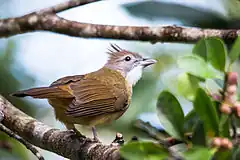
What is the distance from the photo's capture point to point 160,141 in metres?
1.14

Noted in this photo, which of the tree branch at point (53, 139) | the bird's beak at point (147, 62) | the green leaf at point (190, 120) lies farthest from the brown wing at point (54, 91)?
the green leaf at point (190, 120)

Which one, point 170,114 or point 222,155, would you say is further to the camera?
point 170,114

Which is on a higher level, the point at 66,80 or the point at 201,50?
the point at 201,50

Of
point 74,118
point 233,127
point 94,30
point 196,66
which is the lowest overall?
point 74,118

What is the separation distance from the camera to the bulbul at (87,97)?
2.54 metres

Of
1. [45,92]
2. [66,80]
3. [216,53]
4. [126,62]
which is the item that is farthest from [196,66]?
[126,62]

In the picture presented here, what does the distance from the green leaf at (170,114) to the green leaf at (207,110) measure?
0.30ft

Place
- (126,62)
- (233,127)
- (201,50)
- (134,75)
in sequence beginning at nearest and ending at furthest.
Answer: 1. (233,127)
2. (201,50)
3. (134,75)
4. (126,62)

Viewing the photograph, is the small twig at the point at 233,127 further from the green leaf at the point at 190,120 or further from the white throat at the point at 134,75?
the white throat at the point at 134,75

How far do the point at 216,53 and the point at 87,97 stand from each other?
1559mm

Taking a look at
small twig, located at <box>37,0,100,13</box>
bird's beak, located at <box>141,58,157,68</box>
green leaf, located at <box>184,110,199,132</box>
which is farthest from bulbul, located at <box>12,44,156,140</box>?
green leaf, located at <box>184,110,199,132</box>

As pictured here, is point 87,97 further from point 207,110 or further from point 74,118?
point 207,110

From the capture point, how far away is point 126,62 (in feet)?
12.2

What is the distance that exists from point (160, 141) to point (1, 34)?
91.8 inches
